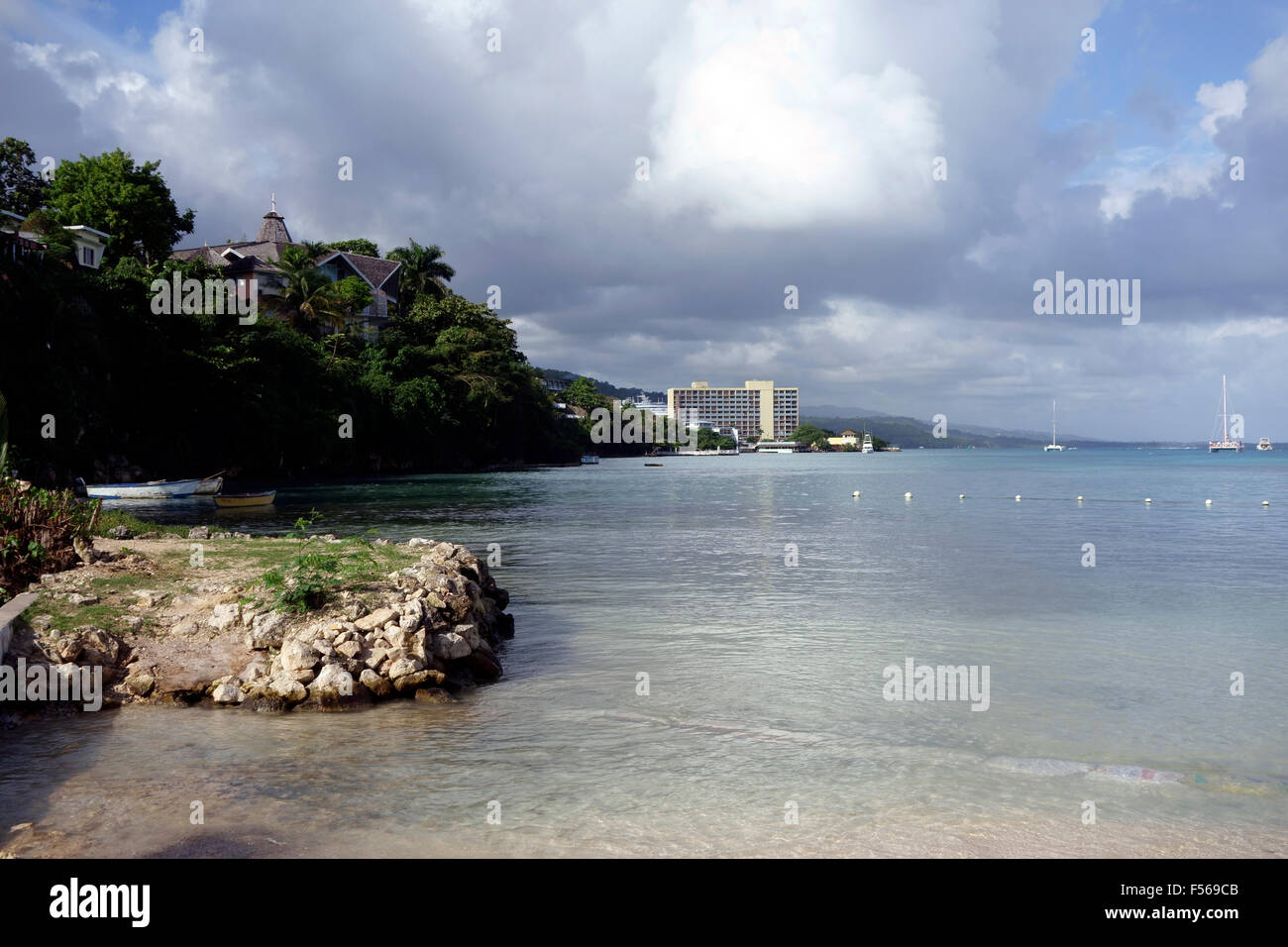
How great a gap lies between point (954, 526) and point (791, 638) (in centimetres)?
2191

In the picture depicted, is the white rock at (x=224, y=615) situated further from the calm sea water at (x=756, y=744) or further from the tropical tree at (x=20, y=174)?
the tropical tree at (x=20, y=174)

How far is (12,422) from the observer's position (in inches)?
1308

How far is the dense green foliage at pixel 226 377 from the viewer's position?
35969 mm

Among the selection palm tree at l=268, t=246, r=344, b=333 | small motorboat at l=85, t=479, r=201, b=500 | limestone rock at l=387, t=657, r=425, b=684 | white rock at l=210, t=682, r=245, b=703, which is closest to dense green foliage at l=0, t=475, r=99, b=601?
white rock at l=210, t=682, r=245, b=703

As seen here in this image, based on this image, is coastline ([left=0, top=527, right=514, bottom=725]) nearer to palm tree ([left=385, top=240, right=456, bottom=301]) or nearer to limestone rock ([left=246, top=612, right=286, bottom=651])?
limestone rock ([left=246, top=612, right=286, bottom=651])

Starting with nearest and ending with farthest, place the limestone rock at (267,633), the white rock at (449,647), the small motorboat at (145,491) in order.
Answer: the limestone rock at (267,633) < the white rock at (449,647) < the small motorboat at (145,491)

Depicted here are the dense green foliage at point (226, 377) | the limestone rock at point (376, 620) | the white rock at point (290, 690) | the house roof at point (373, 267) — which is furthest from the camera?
the house roof at point (373, 267)

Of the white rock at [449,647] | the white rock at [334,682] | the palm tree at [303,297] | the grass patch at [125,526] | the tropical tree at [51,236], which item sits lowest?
the white rock at [334,682]

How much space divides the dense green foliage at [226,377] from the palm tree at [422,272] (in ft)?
0.89

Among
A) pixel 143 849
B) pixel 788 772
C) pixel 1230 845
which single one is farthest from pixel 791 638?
pixel 143 849

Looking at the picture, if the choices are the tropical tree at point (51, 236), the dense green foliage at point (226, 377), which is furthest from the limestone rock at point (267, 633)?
the tropical tree at point (51, 236)

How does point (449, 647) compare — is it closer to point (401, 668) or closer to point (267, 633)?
point (401, 668)

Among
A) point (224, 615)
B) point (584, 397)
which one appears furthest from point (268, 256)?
point (584, 397)

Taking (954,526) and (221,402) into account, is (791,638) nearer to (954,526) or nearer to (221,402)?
(954,526)
